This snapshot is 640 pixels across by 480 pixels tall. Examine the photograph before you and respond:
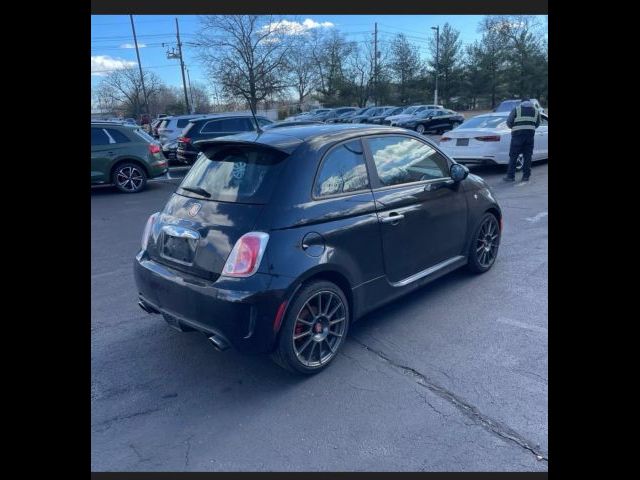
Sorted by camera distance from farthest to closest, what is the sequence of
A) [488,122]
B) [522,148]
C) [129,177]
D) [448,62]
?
1. [448,62]
2. [488,122]
3. [129,177]
4. [522,148]

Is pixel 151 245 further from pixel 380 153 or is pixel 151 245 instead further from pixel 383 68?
pixel 383 68

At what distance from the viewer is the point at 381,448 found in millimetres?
2592

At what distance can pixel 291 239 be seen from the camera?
3.07m

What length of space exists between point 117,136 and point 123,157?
0.51m

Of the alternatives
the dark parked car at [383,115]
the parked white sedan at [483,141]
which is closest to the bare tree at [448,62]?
the dark parked car at [383,115]

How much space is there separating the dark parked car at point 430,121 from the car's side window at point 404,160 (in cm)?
2474

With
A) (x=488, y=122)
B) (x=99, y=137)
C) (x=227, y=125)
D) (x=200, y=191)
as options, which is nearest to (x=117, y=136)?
(x=99, y=137)

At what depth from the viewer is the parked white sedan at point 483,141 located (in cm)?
1124

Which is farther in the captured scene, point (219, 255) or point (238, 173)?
point (238, 173)

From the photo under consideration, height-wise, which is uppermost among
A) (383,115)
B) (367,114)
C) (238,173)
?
(367,114)

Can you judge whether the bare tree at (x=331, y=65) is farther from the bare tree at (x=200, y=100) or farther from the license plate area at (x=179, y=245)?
the license plate area at (x=179, y=245)

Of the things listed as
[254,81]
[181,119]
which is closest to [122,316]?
[181,119]

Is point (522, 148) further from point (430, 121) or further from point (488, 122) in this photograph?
point (430, 121)
